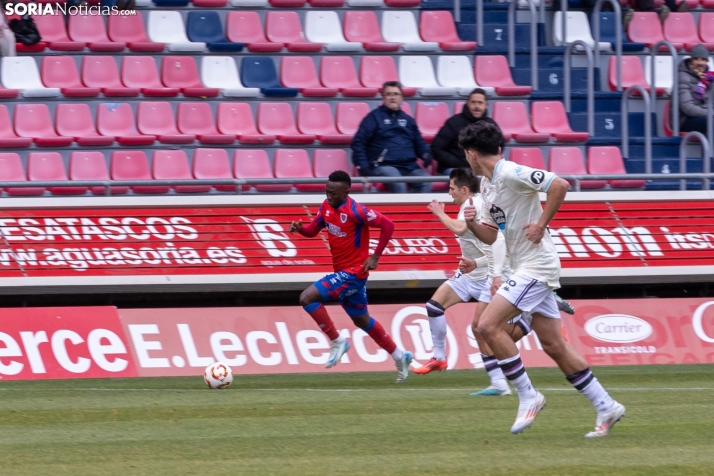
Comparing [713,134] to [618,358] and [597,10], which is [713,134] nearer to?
[597,10]

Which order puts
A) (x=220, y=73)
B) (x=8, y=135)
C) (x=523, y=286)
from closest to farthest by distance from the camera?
(x=523, y=286), (x=8, y=135), (x=220, y=73)

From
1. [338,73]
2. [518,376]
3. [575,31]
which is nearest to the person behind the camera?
[518,376]

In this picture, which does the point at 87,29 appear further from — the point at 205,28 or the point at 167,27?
the point at 205,28

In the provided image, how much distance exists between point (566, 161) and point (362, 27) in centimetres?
401

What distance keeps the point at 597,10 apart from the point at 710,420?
1095 cm

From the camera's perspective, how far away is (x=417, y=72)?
17.2 meters

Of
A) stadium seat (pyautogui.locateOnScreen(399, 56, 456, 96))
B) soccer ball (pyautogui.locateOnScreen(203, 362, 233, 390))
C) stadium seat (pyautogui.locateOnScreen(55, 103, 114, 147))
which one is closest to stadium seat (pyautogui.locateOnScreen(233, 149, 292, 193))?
stadium seat (pyautogui.locateOnScreen(55, 103, 114, 147))

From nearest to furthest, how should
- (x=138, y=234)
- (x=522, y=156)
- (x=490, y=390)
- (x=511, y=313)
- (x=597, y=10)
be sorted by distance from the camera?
(x=511, y=313)
(x=490, y=390)
(x=138, y=234)
(x=522, y=156)
(x=597, y=10)

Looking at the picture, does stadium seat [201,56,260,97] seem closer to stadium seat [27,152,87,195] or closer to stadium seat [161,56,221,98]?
stadium seat [161,56,221,98]

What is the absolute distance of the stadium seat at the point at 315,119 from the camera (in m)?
16.0

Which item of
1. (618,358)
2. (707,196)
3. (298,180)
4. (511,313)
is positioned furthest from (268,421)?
(707,196)

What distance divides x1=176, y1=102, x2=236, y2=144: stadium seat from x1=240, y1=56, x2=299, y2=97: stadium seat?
1.04 m

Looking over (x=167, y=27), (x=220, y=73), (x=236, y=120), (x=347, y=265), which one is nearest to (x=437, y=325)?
(x=347, y=265)

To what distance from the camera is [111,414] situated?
9.08 meters
